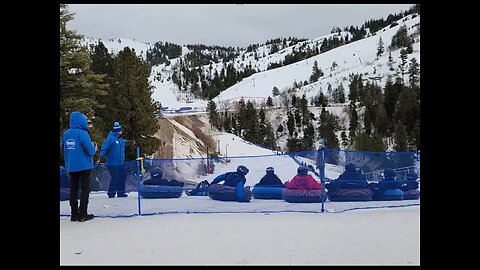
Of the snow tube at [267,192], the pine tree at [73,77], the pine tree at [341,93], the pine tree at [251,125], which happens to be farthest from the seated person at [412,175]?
the pine tree at [341,93]

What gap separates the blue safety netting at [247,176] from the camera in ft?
21.3

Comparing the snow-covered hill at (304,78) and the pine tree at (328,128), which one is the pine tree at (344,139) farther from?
the snow-covered hill at (304,78)

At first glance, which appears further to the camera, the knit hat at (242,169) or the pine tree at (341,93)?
the pine tree at (341,93)

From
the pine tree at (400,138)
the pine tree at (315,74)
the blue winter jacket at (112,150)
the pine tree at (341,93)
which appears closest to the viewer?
the blue winter jacket at (112,150)

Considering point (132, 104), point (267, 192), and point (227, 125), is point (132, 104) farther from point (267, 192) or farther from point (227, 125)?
point (227, 125)

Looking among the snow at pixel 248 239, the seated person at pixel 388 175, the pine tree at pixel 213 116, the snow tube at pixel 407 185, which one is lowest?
the snow at pixel 248 239

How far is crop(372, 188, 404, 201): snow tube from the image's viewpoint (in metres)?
6.87

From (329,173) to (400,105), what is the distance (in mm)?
84557

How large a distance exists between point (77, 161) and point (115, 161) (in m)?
1.85

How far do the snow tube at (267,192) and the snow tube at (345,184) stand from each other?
32.0 inches

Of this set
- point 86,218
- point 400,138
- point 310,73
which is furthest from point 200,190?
point 310,73

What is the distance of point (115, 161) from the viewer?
763cm
